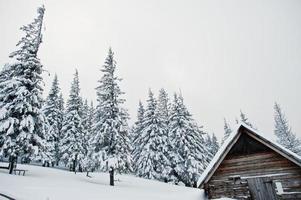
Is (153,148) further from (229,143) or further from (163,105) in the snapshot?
(229,143)

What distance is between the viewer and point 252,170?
13906 millimetres

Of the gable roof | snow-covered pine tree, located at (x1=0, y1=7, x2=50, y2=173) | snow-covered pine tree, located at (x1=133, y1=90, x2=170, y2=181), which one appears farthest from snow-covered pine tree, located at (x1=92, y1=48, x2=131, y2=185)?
the gable roof

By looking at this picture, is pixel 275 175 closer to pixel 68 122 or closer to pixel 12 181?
pixel 12 181

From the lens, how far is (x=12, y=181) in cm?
1639

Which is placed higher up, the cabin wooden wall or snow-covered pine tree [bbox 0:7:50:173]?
snow-covered pine tree [bbox 0:7:50:173]

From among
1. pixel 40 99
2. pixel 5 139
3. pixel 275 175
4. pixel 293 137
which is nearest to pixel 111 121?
pixel 40 99

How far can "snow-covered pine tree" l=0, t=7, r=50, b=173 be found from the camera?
20.2m

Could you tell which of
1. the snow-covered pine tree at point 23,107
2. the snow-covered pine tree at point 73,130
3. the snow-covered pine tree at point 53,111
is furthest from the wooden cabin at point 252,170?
the snow-covered pine tree at point 53,111

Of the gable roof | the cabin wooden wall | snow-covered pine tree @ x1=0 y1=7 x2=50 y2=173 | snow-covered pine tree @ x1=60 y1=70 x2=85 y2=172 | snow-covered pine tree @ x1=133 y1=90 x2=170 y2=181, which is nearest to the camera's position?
the cabin wooden wall

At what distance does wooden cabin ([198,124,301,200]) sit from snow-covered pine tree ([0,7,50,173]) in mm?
16125

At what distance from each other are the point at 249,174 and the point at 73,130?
30135 mm

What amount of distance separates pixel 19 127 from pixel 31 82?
15.8ft

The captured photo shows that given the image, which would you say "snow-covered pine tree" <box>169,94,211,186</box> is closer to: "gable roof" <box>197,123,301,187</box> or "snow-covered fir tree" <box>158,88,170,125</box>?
"snow-covered fir tree" <box>158,88,170,125</box>

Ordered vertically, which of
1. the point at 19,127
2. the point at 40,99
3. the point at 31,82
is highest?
the point at 31,82
